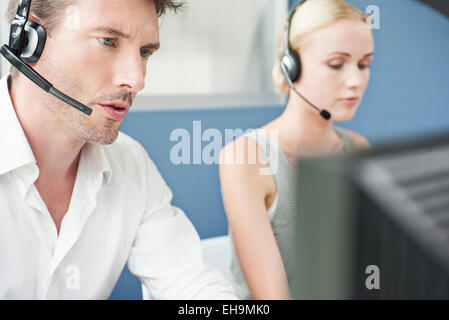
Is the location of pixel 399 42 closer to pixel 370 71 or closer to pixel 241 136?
pixel 370 71

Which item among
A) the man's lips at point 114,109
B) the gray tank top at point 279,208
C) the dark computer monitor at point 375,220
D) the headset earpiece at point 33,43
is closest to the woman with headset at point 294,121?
the gray tank top at point 279,208

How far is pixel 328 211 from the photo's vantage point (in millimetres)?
153

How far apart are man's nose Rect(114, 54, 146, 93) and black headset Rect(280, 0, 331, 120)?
0.36m

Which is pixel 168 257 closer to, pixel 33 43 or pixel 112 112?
pixel 112 112

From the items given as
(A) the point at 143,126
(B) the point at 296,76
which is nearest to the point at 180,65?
(A) the point at 143,126

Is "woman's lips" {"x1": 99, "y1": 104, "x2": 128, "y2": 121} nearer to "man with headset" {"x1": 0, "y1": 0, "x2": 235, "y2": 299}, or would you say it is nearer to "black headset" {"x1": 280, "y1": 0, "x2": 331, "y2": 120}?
"man with headset" {"x1": 0, "y1": 0, "x2": 235, "y2": 299}

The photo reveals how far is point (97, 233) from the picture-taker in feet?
2.28

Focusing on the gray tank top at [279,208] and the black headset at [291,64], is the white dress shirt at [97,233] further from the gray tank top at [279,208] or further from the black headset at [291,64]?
the black headset at [291,64]

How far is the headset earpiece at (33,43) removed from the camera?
0.56 metres

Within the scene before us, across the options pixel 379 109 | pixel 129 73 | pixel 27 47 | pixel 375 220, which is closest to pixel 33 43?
pixel 27 47

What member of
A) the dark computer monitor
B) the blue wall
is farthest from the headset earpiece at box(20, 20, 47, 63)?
the dark computer monitor

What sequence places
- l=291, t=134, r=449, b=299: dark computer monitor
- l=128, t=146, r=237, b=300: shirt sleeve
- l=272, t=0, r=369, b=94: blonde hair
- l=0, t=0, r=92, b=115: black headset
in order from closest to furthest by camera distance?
1. l=291, t=134, r=449, b=299: dark computer monitor
2. l=0, t=0, r=92, b=115: black headset
3. l=128, t=146, r=237, b=300: shirt sleeve
4. l=272, t=0, r=369, b=94: blonde hair

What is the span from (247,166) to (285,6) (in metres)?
0.34

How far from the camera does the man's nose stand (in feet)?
1.85
